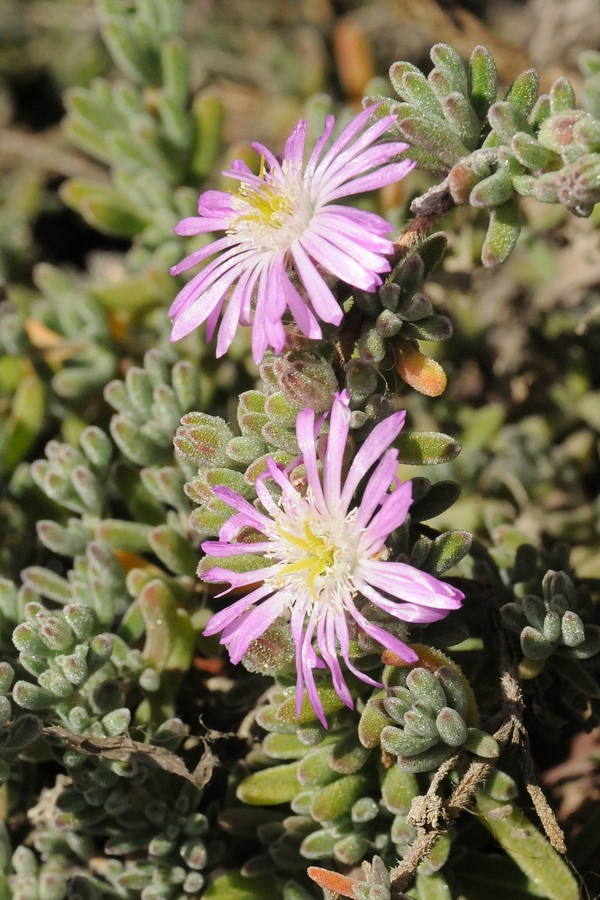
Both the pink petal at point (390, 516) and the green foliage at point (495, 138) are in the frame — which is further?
the green foliage at point (495, 138)

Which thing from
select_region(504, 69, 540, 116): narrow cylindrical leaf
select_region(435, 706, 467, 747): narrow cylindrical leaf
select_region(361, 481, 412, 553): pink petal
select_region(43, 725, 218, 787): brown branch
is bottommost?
select_region(43, 725, 218, 787): brown branch

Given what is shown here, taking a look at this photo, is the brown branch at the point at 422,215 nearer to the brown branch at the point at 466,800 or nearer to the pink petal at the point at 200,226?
the pink petal at the point at 200,226

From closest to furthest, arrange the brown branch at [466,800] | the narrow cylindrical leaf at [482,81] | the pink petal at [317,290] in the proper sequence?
the pink petal at [317,290], the brown branch at [466,800], the narrow cylindrical leaf at [482,81]

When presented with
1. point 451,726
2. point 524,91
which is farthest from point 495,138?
point 451,726

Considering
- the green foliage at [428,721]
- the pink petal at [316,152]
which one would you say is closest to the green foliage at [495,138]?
the pink petal at [316,152]

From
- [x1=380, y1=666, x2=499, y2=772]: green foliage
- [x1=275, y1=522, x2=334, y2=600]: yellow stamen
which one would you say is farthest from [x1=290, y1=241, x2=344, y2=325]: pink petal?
[x1=380, y1=666, x2=499, y2=772]: green foliage

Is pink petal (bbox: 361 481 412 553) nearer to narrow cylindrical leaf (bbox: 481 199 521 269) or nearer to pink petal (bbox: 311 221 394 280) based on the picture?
pink petal (bbox: 311 221 394 280)

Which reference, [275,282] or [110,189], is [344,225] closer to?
[275,282]
